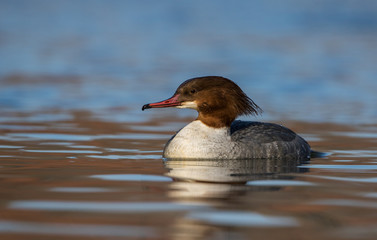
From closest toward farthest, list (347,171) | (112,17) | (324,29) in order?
1. (347,171)
2. (324,29)
3. (112,17)

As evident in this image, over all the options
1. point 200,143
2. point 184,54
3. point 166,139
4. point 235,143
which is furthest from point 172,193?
point 184,54

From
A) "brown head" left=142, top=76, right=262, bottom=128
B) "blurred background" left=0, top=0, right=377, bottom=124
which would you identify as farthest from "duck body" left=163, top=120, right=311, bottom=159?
"blurred background" left=0, top=0, right=377, bottom=124

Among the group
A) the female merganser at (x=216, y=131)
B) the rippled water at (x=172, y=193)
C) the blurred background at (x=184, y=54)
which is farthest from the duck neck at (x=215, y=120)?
the blurred background at (x=184, y=54)

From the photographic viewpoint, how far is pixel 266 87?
57.3ft

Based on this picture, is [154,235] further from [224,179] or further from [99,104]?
[99,104]

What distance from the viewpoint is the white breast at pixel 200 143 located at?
820cm

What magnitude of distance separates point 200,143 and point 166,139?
192 centimetres

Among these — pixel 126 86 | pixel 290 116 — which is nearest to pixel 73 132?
pixel 290 116

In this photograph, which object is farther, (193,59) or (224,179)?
(193,59)

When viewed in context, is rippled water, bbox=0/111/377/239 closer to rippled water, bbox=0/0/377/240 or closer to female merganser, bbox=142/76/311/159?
rippled water, bbox=0/0/377/240

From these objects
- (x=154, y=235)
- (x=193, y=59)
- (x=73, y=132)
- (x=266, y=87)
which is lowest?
(x=154, y=235)

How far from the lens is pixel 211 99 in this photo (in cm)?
842

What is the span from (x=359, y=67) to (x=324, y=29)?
49.8 feet

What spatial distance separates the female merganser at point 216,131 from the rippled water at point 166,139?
0.16 m
